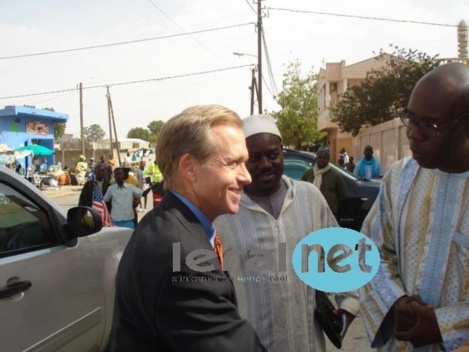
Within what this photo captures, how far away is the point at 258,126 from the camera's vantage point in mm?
2107

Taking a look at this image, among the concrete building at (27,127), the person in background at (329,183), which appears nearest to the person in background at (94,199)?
the person in background at (329,183)

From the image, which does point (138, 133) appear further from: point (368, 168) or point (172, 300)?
point (172, 300)

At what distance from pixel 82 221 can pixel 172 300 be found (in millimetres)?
1951

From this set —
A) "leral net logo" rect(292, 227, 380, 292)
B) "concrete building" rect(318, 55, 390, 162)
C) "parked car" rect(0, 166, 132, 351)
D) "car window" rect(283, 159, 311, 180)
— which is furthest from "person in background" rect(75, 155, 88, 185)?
"leral net logo" rect(292, 227, 380, 292)

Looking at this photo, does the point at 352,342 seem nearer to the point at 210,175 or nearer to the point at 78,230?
the point at 78,230

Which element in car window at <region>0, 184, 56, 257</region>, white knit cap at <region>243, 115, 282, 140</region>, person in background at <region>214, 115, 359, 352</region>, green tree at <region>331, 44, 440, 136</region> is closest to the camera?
person in background at <region>214, 115, 359, 352</region>

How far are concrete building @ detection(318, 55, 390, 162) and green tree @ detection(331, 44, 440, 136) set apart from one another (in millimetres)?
9909

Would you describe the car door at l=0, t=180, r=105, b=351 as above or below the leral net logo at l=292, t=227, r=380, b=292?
below

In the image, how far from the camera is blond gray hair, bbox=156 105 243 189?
1.26m

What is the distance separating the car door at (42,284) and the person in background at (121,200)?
4.18 meters

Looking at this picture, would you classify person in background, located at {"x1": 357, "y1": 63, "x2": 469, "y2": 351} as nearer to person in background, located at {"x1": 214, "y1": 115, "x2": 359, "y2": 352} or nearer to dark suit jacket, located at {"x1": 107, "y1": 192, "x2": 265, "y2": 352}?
person in background, located at {"x1": 214, "y1": 115, "x2": 359, "y2": 352}

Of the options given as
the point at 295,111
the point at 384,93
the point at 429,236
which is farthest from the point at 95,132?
the point at 429,236

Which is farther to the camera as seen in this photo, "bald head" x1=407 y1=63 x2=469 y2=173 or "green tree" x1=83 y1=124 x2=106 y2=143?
"green tree" x1=83 y1=124 x2=106 y2=143

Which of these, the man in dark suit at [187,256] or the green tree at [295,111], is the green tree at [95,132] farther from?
the man in dark suit at [187,256]
